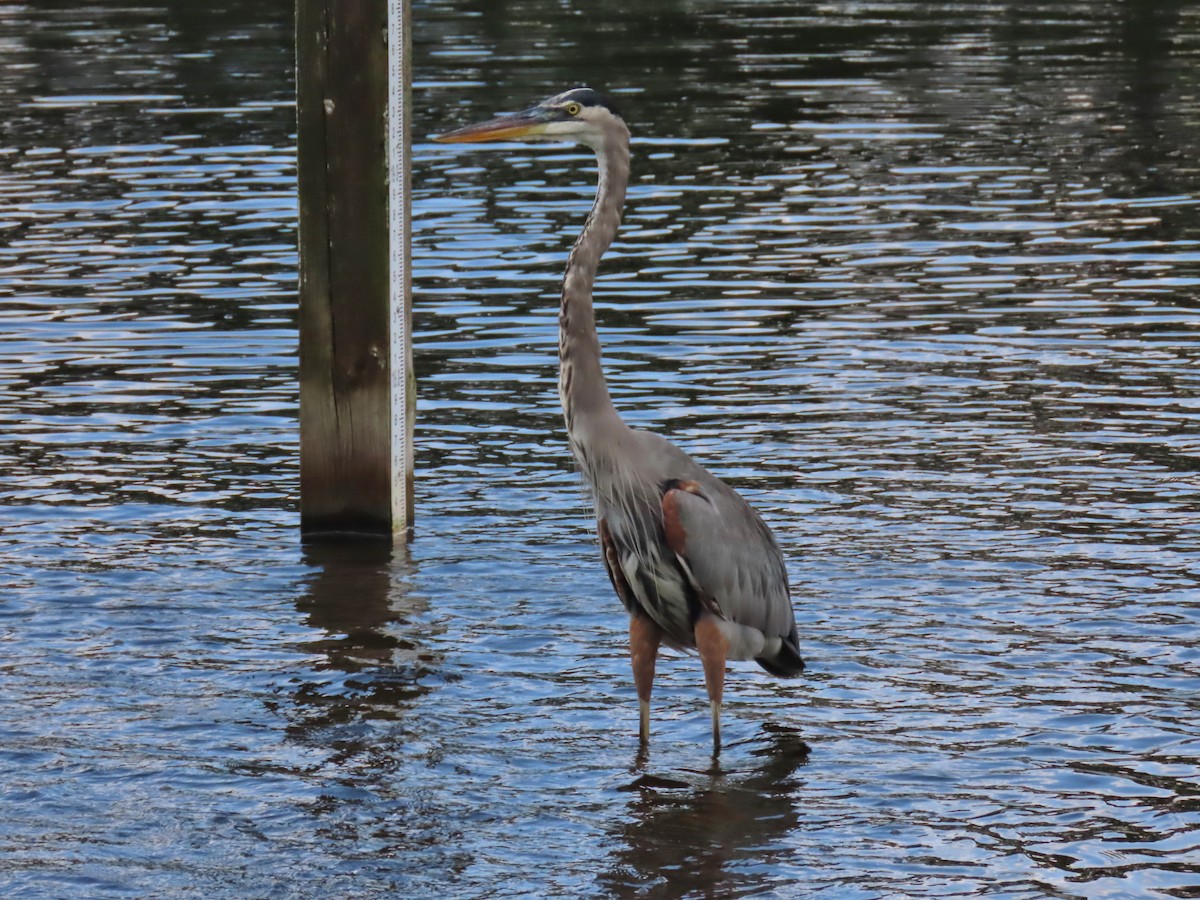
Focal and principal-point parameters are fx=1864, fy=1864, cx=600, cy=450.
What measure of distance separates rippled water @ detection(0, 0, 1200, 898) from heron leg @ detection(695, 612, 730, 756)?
0.16m

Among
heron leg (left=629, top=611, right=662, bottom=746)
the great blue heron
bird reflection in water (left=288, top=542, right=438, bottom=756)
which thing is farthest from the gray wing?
bird reflection in water (left=288, top=542, right=438, bottom=756)

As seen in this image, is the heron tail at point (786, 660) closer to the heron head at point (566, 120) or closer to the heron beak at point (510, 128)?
the heron head at point (566, 120)

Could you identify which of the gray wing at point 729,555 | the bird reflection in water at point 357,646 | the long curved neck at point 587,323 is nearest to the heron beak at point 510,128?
the long curved neck at point 587,323

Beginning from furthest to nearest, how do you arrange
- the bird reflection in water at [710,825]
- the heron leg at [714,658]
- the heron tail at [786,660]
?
Answer: the heron tail at [786,660]
the heron leg at [714,658]
the bird reflection in water at [710,825]

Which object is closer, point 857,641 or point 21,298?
point 857,641

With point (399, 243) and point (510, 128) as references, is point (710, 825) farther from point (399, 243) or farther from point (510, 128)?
point (399, 243)

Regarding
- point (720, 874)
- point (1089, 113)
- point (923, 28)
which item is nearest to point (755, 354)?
point (720, 874)

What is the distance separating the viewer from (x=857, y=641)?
26.3 ft

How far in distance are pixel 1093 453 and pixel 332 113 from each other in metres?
4.57

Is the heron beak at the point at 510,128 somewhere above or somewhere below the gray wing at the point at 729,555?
above

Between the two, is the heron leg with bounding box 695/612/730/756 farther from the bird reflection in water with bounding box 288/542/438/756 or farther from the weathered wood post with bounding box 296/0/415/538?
the weathered wood post with bounding box 296/0/415/538

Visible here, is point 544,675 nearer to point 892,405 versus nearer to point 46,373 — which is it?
point 892,405

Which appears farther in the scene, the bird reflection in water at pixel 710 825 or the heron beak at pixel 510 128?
the heron beak at pixel 510 128

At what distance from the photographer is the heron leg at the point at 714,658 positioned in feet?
22.9
